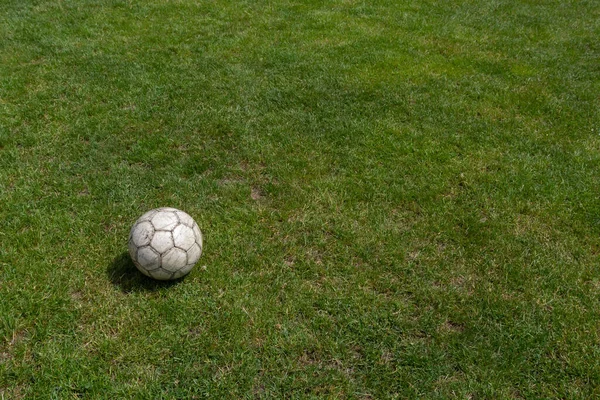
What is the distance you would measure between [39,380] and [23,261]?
124 centimetres

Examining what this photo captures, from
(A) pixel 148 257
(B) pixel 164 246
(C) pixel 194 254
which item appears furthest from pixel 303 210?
(A) pixel 148 257

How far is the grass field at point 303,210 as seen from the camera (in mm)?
3250

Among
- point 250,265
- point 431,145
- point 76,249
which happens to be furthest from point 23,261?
point 431,145

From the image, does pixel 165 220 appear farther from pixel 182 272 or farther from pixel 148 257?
pixel 182 272

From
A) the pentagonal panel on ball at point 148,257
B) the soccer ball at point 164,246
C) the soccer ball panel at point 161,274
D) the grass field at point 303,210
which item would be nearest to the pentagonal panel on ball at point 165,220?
the soccer ball at point 164,246

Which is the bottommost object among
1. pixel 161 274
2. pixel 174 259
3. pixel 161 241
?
pixel 161 274

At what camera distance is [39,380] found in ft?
10.0

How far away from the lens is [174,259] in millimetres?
3559

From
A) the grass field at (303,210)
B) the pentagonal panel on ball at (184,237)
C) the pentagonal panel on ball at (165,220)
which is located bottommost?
the grass field at (303,210)

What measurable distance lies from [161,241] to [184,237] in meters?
0.18

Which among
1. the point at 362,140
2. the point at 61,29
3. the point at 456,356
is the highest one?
the point at 61,29

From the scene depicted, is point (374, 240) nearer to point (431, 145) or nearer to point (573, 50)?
point (431, 145)

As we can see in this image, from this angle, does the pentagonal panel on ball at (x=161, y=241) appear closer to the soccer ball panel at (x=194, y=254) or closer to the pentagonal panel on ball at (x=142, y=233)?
the pentagonal panel on ball at (x=142, y=233)


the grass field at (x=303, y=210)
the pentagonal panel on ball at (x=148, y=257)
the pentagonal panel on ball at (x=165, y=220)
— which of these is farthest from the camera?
the pentagonal panel on ball at (x=165, y=220)
